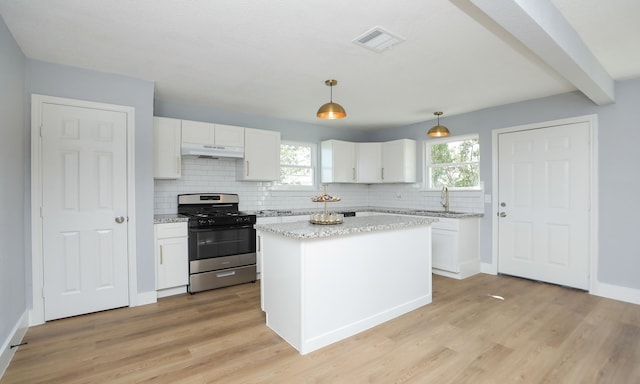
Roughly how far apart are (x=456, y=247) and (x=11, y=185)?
15.2 feet

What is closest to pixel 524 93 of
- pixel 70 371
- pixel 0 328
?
pixel 70 371

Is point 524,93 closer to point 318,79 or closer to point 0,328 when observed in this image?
point 318,79

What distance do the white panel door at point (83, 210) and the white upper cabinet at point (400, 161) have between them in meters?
4.02

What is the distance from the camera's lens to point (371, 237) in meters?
2.76

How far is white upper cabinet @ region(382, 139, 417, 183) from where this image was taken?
17.7 ft

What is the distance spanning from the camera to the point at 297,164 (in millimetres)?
5488

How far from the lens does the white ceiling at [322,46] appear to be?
2.03 meters

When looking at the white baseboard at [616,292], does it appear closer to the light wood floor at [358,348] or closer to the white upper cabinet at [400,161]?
the light wood floor at [358,348]

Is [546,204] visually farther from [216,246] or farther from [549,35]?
[216,246]

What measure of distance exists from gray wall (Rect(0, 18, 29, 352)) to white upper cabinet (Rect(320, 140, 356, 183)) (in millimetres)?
3914

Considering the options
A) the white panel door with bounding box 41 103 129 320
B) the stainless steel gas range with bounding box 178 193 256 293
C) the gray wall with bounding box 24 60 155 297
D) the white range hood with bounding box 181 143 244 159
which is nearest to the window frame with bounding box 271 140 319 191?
the white range hood with bounding box 181 143 244 159

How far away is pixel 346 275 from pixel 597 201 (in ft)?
10.3

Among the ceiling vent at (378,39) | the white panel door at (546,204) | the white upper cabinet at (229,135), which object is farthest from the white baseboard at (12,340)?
the white panel door at (546,204)

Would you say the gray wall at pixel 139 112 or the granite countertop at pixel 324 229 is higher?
the gray wall at pixel 139 112
